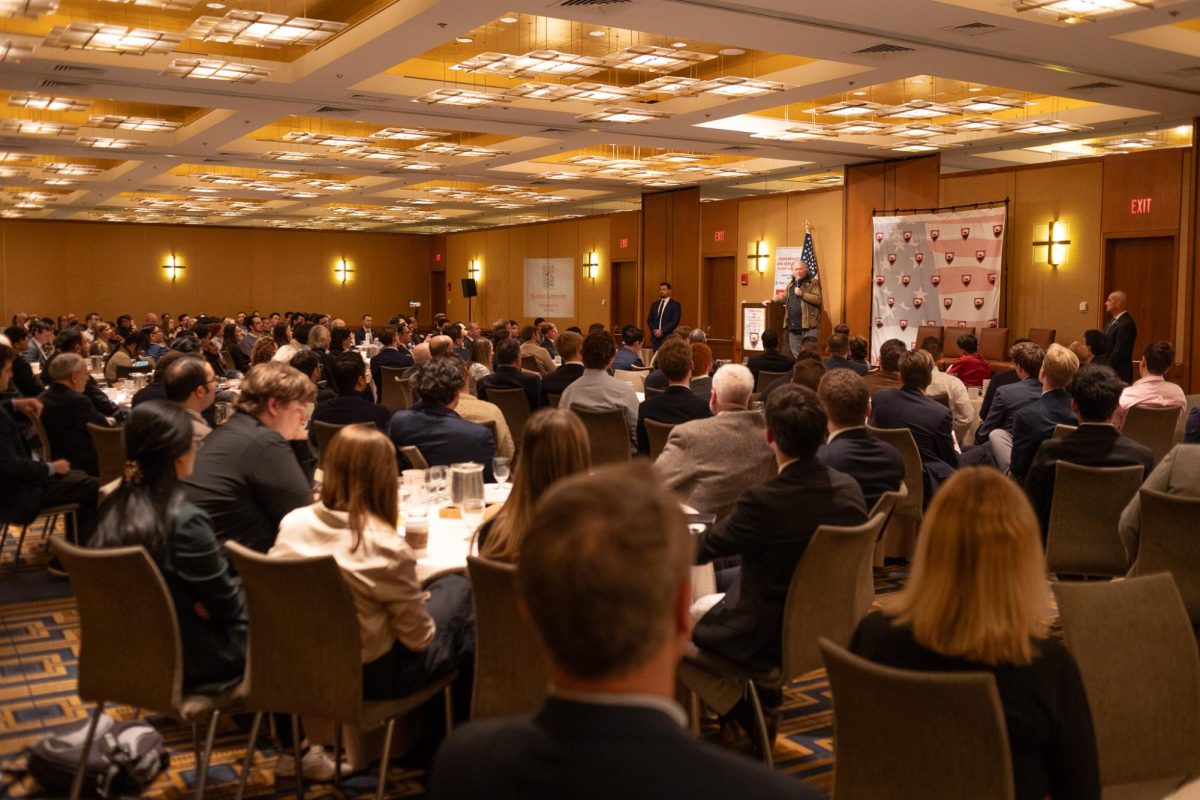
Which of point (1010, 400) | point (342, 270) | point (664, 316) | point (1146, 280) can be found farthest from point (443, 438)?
point (342, 270)

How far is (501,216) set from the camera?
26.3 meters

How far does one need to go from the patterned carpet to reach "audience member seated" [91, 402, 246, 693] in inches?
26.1

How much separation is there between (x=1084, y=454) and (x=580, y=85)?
6862mm

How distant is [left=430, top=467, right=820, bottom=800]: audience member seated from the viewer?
1152 mm

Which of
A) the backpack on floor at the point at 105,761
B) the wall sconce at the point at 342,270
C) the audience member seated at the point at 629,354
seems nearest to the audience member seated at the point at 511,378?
the audience member seated at the point at 629,354

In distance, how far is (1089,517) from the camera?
5.10 m

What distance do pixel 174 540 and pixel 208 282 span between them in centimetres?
2796

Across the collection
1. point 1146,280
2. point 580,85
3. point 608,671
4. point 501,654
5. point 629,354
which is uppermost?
point 580,85

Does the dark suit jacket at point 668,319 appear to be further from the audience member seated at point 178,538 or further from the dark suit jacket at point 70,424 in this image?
the audience member seated at point 178,538

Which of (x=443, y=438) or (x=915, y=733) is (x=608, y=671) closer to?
(x=915, y=733)

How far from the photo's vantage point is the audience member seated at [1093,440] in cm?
507

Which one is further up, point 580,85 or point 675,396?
point 580,85

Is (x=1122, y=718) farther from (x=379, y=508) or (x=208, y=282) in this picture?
(x=208, y=282)

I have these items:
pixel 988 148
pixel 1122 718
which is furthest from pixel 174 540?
pixel 988 148
